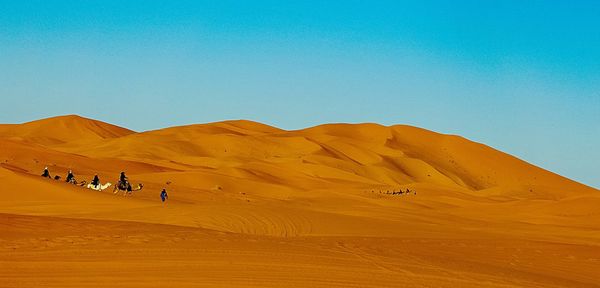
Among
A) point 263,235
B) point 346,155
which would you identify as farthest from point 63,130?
point 263,235

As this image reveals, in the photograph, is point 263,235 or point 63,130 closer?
point 263,235

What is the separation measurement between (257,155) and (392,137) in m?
24.4

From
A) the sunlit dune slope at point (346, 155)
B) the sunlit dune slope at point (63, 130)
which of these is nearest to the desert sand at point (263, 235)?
the sunlit dune slope at point (346, 155)

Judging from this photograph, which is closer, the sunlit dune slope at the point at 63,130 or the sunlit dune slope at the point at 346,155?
the sunlit dune slope at the point at 346,155

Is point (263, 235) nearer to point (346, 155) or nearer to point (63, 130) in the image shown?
point (346, 155)

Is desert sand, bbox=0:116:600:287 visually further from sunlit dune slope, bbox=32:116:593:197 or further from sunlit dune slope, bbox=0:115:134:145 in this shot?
sunlit dune slope, bbox=0:115:134:145

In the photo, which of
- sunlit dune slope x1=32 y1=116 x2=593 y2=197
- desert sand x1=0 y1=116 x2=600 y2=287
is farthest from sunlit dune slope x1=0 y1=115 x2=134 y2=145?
desert sand x1=0 y1=116 x2=600 y2=287

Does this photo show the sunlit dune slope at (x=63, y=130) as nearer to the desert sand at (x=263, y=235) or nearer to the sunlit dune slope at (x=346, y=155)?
the sunlit dune slope at (x=346, y=155)

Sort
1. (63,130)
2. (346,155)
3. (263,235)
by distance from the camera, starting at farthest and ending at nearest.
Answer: (63,130) → (346,155) → (263,235)

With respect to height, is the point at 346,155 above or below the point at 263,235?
above

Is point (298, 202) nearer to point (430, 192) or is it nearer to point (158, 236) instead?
point (430, 192)

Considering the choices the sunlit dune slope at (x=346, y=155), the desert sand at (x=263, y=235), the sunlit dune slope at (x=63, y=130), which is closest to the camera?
the desert sand at (x=263, y=235)

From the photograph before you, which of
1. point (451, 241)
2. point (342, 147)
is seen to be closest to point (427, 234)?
point (451, 241)

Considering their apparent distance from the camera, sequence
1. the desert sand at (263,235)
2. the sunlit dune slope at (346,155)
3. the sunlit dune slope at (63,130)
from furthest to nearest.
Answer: the sunlit dune slope at (63,130) < the sunlit dune slope at (346,155) < the desert sand at (263,235)
